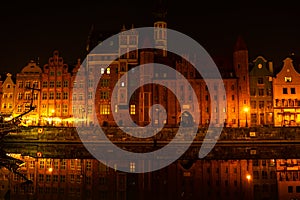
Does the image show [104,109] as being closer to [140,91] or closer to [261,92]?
[140,91]

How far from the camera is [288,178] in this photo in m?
23.2

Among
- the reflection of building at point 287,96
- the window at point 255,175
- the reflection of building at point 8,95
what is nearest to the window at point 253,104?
the reflection of building at point 287,96

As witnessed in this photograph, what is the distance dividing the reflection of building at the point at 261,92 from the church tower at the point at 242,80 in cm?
130

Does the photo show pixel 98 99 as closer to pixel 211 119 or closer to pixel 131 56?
pixel 131 56

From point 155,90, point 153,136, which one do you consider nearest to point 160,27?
point 155,90

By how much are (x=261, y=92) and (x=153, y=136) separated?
23.0 metres

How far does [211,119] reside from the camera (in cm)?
5894

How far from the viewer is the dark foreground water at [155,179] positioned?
1875cm

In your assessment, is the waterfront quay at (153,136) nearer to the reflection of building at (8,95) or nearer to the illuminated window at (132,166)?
the reflection of building at (8,95)

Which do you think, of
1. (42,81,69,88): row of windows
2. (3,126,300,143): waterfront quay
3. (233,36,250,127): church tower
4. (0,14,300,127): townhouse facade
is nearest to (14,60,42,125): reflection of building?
(0,14,300,127): townhouse facade

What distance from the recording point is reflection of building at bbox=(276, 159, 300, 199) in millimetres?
19034

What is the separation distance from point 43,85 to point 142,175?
4716 cm

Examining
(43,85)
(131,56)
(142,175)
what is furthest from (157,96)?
(142,175)

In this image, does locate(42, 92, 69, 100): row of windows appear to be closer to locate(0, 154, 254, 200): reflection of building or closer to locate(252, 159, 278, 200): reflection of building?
locate(0, 154, 254, 200): reflection of building
